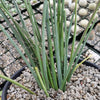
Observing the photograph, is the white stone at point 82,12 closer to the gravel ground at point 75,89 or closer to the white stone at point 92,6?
the white stone at point 92,6

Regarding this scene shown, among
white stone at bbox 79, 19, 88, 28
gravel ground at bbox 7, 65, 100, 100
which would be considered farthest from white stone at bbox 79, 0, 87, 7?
gravel ground at bbox 7, 65, 100, 100

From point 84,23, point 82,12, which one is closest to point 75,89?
point 84,23

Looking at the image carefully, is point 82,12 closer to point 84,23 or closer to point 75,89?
point 84,23

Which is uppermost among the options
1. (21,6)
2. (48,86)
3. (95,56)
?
(48,86)

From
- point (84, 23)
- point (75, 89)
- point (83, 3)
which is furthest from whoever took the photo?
point (83, 3)

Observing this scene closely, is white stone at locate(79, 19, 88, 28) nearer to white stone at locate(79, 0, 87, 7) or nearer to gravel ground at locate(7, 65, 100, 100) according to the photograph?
white stone at locate(79, 0, 87, 7)

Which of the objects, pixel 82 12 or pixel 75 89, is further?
pixel 82 12

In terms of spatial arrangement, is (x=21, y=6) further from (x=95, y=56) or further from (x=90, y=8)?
(x=95, y=56)

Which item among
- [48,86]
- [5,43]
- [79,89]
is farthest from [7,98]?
[5,43]
